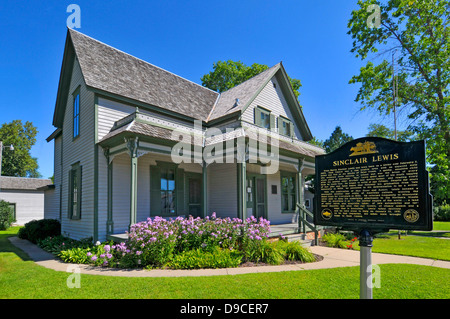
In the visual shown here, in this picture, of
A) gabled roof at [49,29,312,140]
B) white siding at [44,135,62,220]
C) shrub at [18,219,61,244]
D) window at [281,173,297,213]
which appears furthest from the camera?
white siding at [44,135,62,220]

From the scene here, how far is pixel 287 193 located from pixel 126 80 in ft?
33.3

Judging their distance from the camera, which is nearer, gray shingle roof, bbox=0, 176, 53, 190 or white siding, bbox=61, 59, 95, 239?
white siding, bbox=61, 59, 95, 239

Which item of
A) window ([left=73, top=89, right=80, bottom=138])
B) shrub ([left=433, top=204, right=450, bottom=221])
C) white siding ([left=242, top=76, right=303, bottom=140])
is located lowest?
shrub ([left=433, top=204, right=450, bottom=221])

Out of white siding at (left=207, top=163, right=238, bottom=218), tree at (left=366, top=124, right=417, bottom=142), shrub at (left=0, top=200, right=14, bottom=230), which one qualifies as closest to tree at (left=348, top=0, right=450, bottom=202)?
tree at (left=366, top=124, right=417, bottom=142)

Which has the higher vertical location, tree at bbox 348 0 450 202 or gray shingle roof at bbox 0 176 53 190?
tree at bbox 348 0 450 202

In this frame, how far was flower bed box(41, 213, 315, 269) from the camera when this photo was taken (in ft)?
24.4

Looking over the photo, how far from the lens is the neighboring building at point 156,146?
1027 cm

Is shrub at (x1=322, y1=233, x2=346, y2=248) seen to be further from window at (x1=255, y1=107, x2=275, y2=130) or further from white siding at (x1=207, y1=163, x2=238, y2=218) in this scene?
window at (x1=255, y1=107, x2=275, y2=130)

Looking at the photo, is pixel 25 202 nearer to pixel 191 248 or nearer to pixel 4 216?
pixel 4 216

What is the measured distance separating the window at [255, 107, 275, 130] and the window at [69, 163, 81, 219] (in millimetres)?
8842
